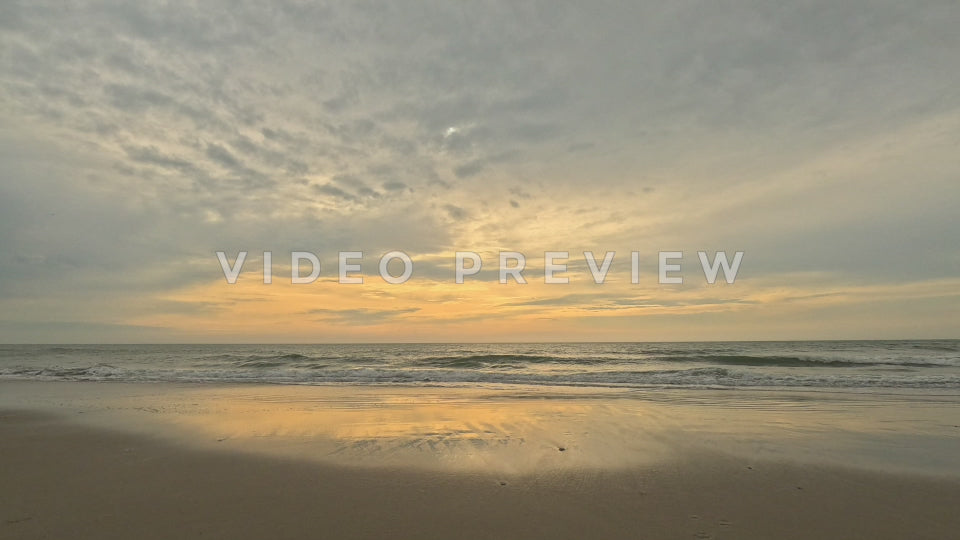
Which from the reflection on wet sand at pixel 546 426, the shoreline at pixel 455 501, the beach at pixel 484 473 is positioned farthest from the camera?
the reflection on wet sand at pixel 546 426

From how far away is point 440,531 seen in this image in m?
3.86

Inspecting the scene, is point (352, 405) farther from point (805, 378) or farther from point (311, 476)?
point (805, 378)

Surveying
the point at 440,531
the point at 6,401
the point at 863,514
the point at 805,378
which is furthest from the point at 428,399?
the point at 805,378

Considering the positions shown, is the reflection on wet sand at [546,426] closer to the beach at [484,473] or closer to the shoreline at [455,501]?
the beach at [484,473]

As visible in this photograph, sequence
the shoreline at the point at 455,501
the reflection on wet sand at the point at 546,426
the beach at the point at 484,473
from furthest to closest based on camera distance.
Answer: the reflection on wet sand at the point at 546,426
the beach at the point at 484,473
the shoreline at the point at 455,501

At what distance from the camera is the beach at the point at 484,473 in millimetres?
4035

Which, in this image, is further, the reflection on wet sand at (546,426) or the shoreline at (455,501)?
the reflection on wet sand at (546,426)

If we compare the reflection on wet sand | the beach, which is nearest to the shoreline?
the beach

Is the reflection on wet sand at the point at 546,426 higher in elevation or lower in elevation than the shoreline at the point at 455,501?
lower

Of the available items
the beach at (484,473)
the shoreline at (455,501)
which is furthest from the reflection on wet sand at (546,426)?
the shoreline at (455,501)

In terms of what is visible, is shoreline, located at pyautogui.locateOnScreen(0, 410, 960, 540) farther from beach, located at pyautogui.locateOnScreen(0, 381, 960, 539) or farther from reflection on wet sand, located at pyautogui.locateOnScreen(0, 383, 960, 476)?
reflection on wet sand, located at pyautogui.locateOnScreen(0, 383, 960, 476)

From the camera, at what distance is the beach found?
13.2 ft

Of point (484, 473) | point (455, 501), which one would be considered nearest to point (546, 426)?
point (484, 473)

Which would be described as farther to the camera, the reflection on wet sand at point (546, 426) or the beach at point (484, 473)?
the reflection on wet sand at point (546, 426)
